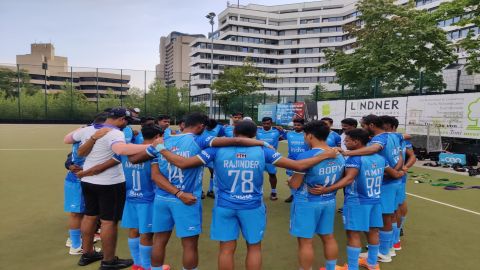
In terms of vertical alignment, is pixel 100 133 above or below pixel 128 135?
above

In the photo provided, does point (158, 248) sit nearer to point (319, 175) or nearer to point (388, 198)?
point (319, 175)

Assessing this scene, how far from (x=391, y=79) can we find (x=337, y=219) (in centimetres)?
1400

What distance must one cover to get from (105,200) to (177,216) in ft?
3.82

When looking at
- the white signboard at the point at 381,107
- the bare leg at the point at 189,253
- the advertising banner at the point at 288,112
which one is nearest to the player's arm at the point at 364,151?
the bare leg at the point at 189,253

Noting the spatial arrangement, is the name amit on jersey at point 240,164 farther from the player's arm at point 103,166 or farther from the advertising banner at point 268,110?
the advertising banner at point 268,110

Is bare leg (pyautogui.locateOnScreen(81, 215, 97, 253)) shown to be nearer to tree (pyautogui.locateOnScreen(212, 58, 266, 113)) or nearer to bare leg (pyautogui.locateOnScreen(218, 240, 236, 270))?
bare leg (pyautogui.locateOnScreen(218, 240, 236, 270))

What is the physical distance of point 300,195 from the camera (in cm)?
359

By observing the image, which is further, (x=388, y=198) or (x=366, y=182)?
(x=388, y=198)

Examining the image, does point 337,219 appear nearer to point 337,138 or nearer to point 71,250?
point 337,138

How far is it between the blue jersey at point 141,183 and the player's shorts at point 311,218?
167cm

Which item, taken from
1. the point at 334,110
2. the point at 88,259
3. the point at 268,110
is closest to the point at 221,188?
the point at 88,259

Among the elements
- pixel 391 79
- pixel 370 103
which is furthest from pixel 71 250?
pixel 391 79

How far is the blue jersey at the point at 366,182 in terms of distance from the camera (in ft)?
12.7

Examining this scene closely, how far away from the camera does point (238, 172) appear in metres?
3.23
